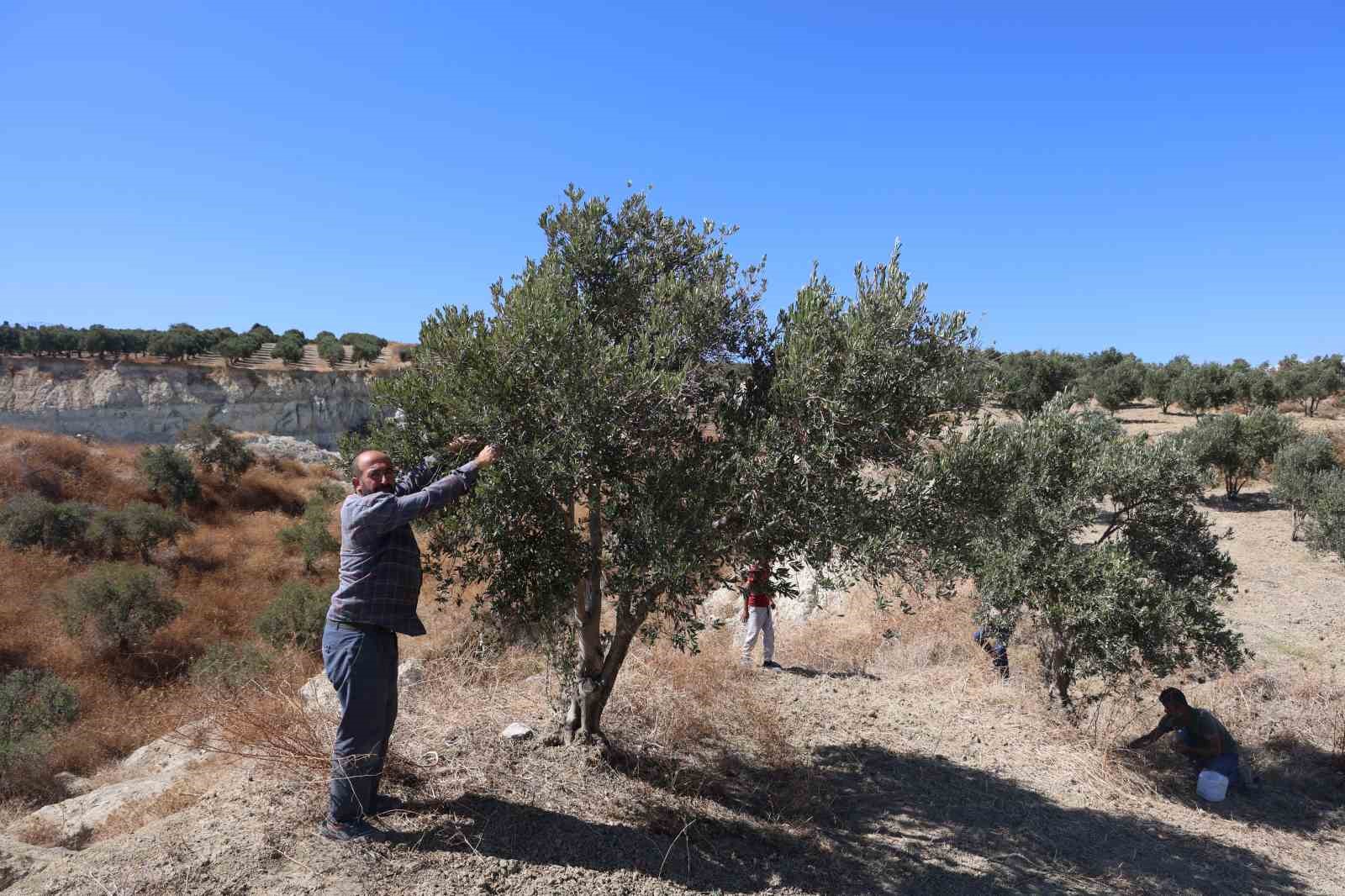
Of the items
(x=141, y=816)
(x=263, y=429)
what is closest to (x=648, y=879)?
(x=141, y=816)

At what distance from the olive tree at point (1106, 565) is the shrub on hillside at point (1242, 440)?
2054 centimetres

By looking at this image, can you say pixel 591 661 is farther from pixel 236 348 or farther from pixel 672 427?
pixel 236 348

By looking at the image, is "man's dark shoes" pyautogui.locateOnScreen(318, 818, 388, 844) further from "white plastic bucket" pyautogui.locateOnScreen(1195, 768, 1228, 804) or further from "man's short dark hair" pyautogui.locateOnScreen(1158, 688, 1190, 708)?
"white plastic bucket" pyautogui.locateOnScreen(1195, 768, 1228, 804)

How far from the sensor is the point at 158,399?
43812mm

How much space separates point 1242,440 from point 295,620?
112 feet

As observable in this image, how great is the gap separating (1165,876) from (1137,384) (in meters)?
48.8

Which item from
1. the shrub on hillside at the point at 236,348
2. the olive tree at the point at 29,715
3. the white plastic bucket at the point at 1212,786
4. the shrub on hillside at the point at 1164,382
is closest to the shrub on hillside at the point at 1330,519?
the white plastic bucket at the point at 1212,786

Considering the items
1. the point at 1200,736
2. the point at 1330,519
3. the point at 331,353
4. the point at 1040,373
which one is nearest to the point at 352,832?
the point at 1200,736

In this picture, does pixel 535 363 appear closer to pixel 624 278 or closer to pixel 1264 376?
pixel 624 278

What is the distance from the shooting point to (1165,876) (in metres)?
7.34

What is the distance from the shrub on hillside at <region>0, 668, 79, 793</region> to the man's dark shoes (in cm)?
1007

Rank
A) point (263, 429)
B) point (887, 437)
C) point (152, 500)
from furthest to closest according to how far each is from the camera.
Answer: point (263, 429)
point (152, 500)
point (887, 437)

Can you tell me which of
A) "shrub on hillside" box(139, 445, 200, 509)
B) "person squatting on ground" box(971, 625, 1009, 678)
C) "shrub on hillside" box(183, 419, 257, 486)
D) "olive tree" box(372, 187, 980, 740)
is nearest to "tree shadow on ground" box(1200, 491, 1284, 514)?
"person squatting on ground" box(971, 625, 1009, 678)

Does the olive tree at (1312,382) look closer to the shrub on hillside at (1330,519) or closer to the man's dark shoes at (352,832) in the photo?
the shrub on hillside at (1330,519)
